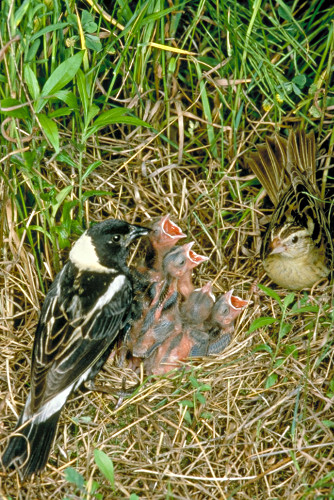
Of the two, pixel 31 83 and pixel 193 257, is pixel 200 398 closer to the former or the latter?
pixel 193 257

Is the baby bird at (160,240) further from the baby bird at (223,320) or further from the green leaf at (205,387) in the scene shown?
the green leaf at (205,387)

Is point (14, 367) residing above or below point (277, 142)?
below

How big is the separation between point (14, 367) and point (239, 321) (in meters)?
1.48

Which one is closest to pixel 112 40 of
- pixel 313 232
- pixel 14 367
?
pixel 313 232

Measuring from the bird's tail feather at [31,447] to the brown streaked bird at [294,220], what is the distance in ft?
6.02

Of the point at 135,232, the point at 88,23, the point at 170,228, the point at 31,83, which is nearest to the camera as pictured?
the point at 31,83

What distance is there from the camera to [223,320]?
4547 mm

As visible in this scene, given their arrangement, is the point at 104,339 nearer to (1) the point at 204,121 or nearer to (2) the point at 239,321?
(2) the point at 239,321

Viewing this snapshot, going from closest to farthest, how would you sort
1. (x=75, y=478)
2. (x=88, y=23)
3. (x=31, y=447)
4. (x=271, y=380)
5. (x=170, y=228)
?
(x=75, y=478) → (x=31, y=447) → (x=271, y=380) → (x=88, y=23) → (x=170, y=228)

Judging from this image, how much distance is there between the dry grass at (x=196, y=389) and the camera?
3.69 meters

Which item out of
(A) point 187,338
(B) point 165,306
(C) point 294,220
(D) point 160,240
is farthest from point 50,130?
(C) point 294,220

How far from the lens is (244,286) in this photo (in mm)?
4914

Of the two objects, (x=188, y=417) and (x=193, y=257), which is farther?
(x=193, y=257)

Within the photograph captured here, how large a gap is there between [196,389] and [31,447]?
0.98m
